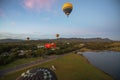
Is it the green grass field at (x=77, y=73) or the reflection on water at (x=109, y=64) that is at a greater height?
the green grass field at (x=77, y=73)

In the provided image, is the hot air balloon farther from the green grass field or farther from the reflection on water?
the reflection on water

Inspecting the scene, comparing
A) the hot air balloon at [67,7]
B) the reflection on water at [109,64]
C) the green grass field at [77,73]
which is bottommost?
the reflection on water at [109,64]

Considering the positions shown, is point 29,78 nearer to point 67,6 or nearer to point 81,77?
point 81,77

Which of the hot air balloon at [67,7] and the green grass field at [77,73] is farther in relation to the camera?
the hot air balloon at [67,7]

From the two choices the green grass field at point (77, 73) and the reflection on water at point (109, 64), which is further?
the reflection on water at point (109, 64)

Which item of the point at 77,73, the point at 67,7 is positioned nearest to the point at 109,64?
the point at 77,73

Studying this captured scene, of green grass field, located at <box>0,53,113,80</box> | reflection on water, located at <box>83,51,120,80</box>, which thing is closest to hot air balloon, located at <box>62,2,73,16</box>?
green grass field, located at <box>0,53,113,80</box>

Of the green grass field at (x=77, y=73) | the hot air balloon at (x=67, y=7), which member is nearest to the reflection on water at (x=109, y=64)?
the green grass field at (x=77, y=73)

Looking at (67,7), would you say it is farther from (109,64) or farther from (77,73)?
(109,64)

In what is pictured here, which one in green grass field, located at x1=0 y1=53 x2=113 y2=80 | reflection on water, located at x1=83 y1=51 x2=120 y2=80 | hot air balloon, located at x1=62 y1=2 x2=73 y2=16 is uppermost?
hot air balloon, located at x1=62 y1=2 x2=73 y2=16

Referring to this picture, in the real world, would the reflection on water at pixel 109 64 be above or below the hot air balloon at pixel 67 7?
below

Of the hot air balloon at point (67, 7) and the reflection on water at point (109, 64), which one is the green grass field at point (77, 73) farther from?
the hot air balloon at point (67, 7)
